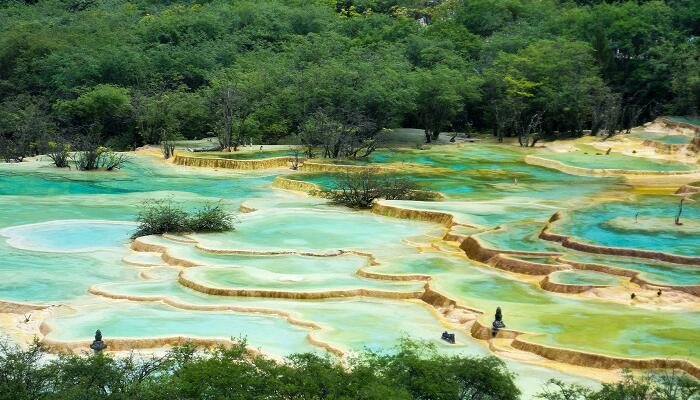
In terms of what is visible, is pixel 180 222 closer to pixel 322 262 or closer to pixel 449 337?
pixel 322 262

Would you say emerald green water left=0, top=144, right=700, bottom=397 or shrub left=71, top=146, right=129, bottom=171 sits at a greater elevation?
shrub left=71, top=146, right=129, bottom=171

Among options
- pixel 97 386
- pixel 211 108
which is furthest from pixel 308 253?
pixel 211 108

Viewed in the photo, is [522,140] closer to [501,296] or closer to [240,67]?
[240,67]

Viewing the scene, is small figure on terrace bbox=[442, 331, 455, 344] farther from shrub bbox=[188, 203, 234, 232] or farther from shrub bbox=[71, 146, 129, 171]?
shrub bbox=[71, 146, 129, 171]

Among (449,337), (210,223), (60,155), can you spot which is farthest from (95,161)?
(449,337)

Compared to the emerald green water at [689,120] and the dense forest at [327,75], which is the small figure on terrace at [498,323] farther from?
the emerald green water at [689,120]

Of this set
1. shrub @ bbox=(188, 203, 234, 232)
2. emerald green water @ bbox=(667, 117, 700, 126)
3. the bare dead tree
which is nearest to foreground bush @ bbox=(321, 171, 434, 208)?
shrub @ bbox=(188, 203, 234, 232)

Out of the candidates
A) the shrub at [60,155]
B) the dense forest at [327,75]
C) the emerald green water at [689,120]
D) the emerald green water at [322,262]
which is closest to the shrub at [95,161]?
the shrub at [60,155]
